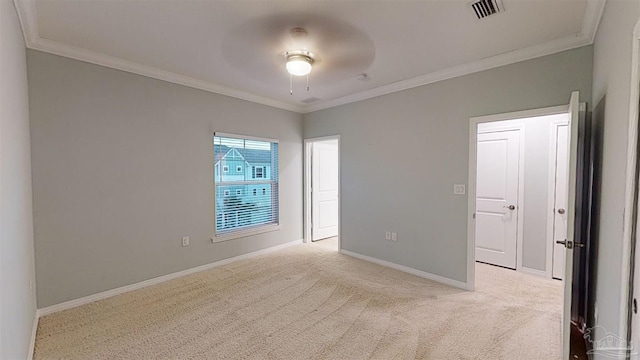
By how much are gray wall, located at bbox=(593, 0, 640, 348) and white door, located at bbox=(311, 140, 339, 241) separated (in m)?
3.87

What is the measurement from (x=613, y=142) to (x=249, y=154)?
3.94 meters

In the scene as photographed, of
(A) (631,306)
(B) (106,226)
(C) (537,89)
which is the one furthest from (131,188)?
(C) (537,89)

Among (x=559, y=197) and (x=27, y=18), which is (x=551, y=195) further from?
(x=27, y=18)

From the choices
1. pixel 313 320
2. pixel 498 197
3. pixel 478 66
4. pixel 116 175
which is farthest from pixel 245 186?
pixel 498 197

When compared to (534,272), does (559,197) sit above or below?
above

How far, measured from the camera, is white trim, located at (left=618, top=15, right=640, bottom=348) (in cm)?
118

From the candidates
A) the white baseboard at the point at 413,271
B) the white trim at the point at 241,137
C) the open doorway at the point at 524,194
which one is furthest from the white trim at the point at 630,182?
the white trim at the point at 241,137

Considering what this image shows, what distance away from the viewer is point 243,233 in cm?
422

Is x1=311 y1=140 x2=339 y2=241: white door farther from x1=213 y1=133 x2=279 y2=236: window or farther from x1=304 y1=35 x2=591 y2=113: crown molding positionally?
x1=304 y1=35 x2=591 y2=113: crown molding

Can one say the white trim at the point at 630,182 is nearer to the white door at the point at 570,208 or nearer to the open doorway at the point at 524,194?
the white door at the point at 570,208

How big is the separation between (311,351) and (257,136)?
10.4 ft

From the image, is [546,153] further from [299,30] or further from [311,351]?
[311,351]

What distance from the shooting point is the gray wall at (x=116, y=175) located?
2598mm

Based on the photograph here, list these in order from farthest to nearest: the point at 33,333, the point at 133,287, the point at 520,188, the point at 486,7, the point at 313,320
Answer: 1. the point at 520,188
2. the point at 133,287
3. the point at 313,320
4. the point at 33,333
5. the point at 486,7
